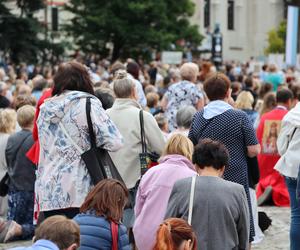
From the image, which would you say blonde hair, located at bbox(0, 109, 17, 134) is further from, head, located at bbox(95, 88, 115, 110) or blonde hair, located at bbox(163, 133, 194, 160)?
blonde hair, located at bbox(163, 133, 194, 160)

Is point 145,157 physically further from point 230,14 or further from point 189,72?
point 230,14

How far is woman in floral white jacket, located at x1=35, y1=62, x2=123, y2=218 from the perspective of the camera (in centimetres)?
813

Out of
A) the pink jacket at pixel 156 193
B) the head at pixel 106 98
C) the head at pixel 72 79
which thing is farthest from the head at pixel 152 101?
the pink jacket at pixel 156 193

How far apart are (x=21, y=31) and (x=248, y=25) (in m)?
50.9

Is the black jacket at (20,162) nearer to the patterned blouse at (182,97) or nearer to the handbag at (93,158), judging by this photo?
the patterned blouse at (182,97)

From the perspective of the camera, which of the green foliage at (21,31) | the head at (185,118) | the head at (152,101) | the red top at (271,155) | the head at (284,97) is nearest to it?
the head at (185,118)

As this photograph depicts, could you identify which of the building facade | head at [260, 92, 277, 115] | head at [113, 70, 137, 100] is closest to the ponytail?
head at [113, 70, 137, 100]

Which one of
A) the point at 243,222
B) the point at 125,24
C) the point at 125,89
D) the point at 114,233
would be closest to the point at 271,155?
the point at 125,89

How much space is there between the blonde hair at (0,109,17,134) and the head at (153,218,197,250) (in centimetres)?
588

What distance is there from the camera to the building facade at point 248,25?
286ft

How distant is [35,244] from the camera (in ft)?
19.3

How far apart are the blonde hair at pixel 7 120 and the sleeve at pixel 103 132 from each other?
394 centimetres

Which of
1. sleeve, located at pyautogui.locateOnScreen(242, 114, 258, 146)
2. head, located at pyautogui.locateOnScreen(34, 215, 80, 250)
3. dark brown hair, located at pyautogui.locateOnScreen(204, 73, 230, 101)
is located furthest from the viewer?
dark brown hair, located at pyautogui.locateOnScreen(204, 73, 230, 101)

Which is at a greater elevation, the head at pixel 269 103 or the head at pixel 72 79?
the head at pixel 72 79
